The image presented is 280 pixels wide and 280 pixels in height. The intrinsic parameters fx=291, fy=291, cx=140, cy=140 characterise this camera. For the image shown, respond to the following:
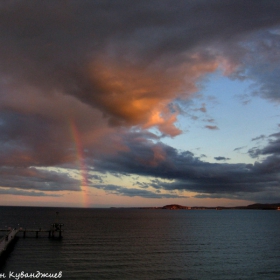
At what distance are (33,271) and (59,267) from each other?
4.56 meters

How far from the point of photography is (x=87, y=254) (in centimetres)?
5934

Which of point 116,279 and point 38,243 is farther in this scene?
point 38,243

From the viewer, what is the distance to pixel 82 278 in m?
42.3

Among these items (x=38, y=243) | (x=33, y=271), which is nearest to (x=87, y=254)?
(x=33, y=271)

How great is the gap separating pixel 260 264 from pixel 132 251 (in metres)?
26.4

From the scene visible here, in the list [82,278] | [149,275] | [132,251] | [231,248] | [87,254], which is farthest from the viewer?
[231,248]

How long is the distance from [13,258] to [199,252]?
39586 millimetres

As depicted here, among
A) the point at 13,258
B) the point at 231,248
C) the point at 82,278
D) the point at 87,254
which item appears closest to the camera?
the point at 82,278

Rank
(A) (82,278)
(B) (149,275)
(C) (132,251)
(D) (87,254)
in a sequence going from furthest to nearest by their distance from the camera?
1. (C) (132,251)
2. (D) (87,254)
3. (B) (149,275)
4. (A) (82,278)

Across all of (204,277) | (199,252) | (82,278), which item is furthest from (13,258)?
(199,252)

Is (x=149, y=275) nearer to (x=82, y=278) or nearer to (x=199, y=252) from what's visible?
(x=82, y=278)

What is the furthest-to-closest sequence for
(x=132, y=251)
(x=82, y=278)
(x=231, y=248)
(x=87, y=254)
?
(x=231, y=248)
(x=132, y=251)
(x=87, y=254)
(x=82, y=278)

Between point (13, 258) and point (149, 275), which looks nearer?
point (149, 275)

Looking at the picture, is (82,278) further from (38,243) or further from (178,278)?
(38,243)
